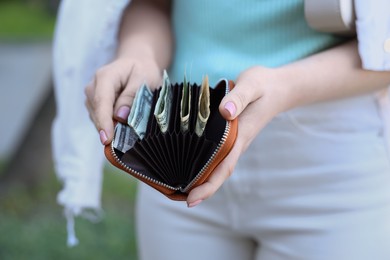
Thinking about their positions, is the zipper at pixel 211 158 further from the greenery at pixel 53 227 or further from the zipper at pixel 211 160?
the greenery at pixel 53 227

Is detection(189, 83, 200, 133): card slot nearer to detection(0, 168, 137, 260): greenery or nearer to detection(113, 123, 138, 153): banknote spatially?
detection(113, 123, 138, 153): banknote

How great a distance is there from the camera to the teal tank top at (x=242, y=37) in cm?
121

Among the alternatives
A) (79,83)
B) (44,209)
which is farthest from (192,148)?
(44,209)

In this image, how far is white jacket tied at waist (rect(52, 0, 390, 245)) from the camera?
1.38m

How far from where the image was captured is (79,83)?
1.42 metres

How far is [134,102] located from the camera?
3.32 feet

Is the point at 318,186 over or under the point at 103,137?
under

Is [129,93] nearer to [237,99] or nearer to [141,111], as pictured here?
[141,111]

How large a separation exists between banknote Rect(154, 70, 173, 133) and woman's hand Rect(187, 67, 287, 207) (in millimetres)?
87

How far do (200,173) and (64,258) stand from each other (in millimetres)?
2029

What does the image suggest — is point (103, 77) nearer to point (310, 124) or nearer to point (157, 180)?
point (157, 180)

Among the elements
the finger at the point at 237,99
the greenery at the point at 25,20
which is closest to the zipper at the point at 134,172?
the finger at the point at 237,99

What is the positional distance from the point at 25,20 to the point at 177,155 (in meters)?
8.15

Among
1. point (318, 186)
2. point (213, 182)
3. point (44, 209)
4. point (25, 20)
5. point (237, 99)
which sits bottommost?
point (25, 20)
